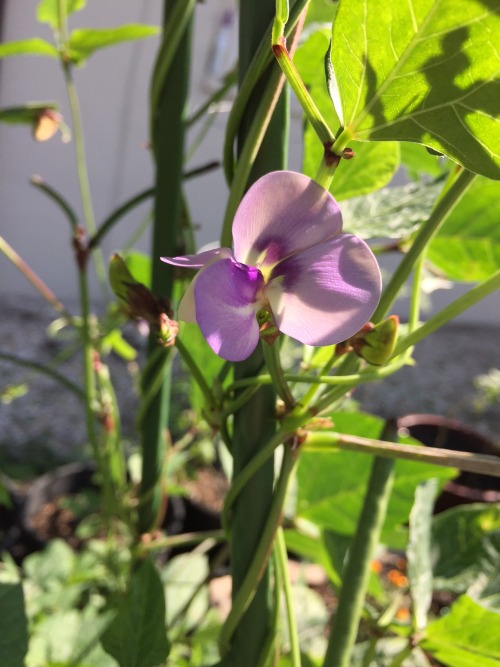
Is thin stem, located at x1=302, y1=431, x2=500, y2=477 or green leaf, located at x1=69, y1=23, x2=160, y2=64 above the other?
green leaf, located at x1=69, y1=23, x2=160, y2=64

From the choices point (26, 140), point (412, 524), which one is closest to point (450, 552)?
point (412, 524)

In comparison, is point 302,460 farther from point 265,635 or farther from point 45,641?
point 45,641

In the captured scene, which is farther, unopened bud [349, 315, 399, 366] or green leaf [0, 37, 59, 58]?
green leaf [0, 37, 59, 58]

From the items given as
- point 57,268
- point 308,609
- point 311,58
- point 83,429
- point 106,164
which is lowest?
point 83,429

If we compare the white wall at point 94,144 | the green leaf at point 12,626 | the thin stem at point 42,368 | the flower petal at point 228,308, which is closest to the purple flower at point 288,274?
the flower petal at point 228,308

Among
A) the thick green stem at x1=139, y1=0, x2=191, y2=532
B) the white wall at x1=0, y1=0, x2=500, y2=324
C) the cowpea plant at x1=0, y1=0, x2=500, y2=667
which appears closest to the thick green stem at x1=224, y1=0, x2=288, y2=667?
the cowpea plant at x1=0, y1=0, x2=500, y2=667

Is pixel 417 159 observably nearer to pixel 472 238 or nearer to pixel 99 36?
pixel 472 238

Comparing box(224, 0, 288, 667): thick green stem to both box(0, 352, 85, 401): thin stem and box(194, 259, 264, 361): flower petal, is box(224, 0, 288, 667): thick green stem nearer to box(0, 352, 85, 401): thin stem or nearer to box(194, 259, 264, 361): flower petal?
box(194, 259, 264, 361): flower petal
